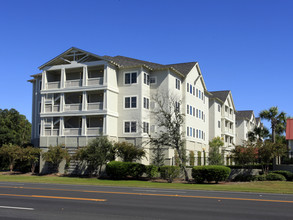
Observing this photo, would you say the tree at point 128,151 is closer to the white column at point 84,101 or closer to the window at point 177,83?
the white column at point 84,101

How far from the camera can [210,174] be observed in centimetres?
3027

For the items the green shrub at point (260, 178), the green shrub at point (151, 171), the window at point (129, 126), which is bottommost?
the green shrub at point (260, 178)

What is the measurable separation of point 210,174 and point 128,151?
9330 mm

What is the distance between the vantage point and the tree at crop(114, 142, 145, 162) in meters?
36.0

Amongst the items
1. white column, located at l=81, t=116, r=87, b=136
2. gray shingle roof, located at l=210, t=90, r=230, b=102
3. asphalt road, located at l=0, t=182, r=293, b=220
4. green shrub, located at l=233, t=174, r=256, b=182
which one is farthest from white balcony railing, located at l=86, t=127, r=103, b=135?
gray shingle roof, located at l=210, t=90, r=230, b=102

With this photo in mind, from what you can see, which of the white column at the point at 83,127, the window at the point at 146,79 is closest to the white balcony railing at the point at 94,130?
the white column at the point at 83,127

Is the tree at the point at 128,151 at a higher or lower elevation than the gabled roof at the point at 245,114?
lower

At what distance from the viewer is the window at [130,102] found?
40.7 m

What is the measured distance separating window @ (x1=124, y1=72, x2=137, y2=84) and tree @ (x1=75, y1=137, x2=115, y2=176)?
8193 millimetres

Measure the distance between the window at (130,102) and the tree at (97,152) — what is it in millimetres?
6086

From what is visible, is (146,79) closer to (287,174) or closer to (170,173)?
(170,173)

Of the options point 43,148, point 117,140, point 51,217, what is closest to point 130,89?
point 117,140

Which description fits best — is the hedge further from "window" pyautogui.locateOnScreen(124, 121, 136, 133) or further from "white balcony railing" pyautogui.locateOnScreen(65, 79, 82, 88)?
"white balcony railing" pyautogui.locateOnScreen(65, 79, 82, 88)

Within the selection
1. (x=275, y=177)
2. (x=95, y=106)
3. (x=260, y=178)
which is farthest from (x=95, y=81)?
(x=275, y=177)
